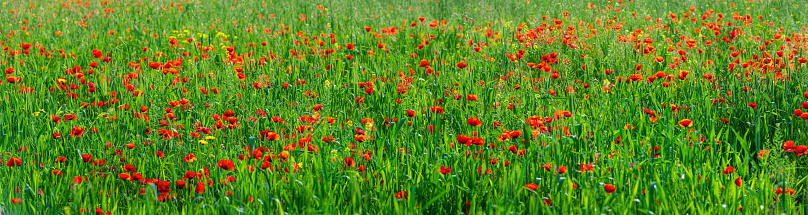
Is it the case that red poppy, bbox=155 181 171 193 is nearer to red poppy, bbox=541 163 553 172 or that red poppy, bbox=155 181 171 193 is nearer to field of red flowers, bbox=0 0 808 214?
field of red flowers, bbox=0 0 808 214

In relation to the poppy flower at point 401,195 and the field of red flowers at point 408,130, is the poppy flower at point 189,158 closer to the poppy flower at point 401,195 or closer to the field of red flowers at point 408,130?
the field of red flowers at point 408,130

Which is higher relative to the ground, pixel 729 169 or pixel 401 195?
pixel 729 169

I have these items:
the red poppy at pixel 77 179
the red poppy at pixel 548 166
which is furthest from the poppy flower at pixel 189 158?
the red poppy at pixel 548 166

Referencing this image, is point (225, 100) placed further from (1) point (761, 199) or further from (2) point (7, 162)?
(1) point (761, 199)

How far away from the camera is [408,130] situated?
8.99ft

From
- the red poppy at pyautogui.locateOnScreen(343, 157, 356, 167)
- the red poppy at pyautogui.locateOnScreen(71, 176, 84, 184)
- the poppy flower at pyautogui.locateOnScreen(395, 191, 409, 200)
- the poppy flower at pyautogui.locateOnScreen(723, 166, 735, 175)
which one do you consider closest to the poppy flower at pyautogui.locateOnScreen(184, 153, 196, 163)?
the red poppy at pyautogui.locateOnScreen(71, 176, 84, 184)

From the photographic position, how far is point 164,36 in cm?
521

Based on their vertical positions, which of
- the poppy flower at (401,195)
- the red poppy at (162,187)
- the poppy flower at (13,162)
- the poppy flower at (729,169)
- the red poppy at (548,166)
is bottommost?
the poppy flower at (401,195)

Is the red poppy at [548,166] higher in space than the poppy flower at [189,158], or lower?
higher

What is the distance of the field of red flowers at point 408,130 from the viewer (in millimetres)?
2131

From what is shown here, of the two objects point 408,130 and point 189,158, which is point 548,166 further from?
point 189,158

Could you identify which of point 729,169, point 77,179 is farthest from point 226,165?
point 729,169

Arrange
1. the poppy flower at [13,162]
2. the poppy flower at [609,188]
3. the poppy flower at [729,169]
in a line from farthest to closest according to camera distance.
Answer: the poppy flower at [13,162] < the poppy flower at [729,169] < the poppy flower at [609,188]

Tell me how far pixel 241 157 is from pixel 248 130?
0.64 m
